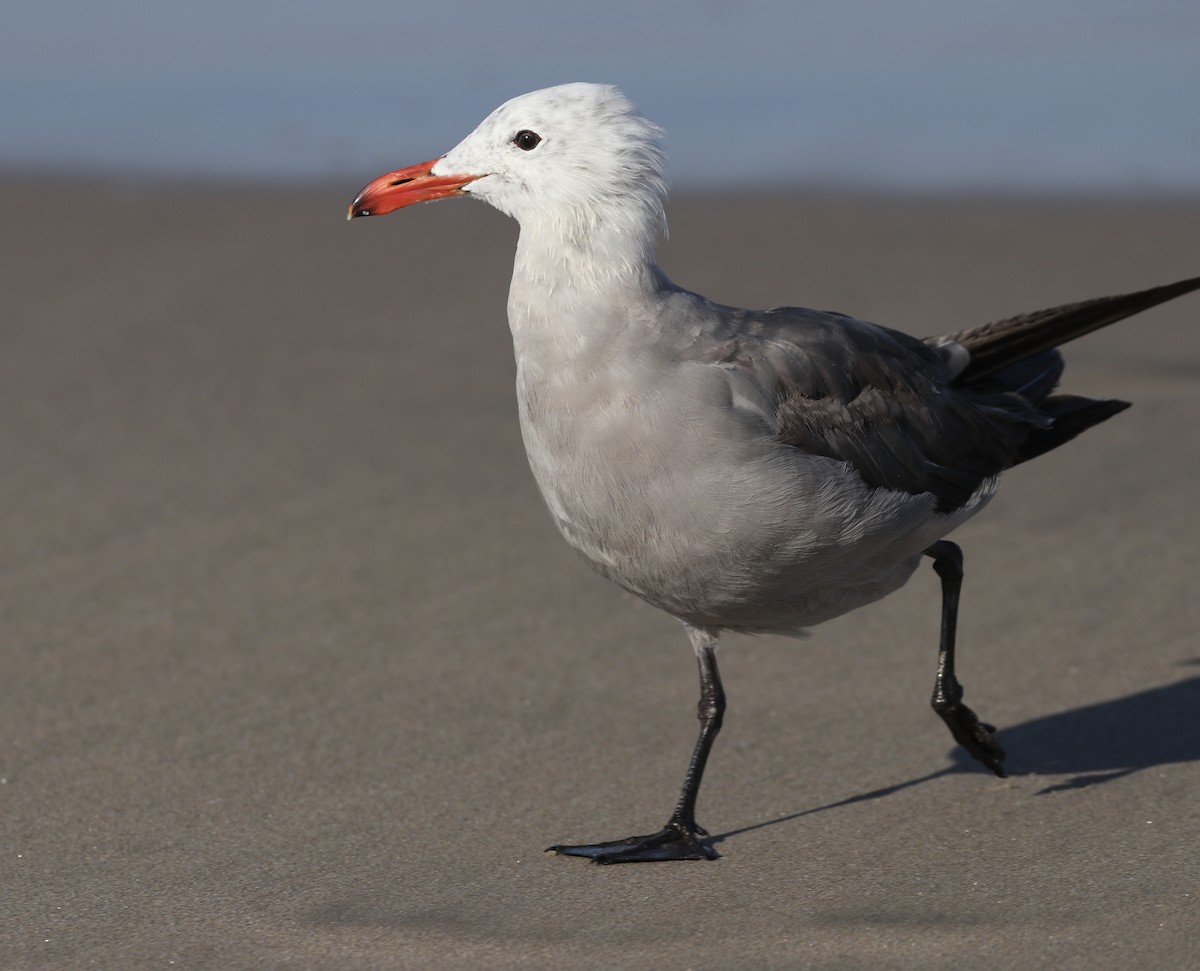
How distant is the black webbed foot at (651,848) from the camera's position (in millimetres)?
4344

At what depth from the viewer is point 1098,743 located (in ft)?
16.7

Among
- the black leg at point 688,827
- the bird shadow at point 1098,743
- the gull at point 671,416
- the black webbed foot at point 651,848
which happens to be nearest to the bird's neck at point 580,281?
the gull at point 671,416

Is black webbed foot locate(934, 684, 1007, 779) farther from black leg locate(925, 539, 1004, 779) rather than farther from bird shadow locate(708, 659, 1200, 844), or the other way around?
bird shadow locate(708, 659, 1200, 844)

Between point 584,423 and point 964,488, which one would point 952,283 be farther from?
point 584,423

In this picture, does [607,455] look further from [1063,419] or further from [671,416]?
[1063,419]

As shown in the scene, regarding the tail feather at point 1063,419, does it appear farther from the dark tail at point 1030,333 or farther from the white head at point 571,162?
the white head at point 571,162

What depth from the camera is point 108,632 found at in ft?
19.4

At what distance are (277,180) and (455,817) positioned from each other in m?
9.40

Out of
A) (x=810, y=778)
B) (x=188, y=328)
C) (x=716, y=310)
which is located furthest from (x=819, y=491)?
(x=188, y=328)

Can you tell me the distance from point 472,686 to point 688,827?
1.29 metres

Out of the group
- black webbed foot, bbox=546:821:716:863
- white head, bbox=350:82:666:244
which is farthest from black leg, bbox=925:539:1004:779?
white head, bbox=350:82:666:244

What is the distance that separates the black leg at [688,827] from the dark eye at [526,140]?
1.43 metres

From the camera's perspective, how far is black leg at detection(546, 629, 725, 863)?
14.3 feet

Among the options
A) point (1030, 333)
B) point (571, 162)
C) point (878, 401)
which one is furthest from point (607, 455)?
point (1030, 333)
